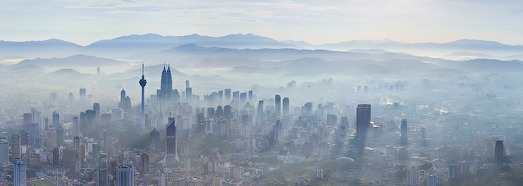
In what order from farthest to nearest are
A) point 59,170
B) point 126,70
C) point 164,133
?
point 126,70 → point 164,133 → point 59,170

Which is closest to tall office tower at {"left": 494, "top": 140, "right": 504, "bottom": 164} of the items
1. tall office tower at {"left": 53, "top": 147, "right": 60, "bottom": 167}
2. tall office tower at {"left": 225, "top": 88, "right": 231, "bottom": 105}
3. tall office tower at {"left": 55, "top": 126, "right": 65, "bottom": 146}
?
tall office tower at {"left": 53, "top": 147, "right": 60, "bottom": 167}

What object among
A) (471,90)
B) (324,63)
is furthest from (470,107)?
(324,63)

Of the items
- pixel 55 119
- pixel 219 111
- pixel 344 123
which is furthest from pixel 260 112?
pixel 55 119

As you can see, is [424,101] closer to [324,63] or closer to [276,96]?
[276,96]

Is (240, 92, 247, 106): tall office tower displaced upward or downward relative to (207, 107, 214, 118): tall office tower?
upward

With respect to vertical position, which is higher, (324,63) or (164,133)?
(324,63)

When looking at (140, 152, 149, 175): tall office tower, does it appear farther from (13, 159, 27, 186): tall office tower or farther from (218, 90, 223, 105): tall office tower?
(218, 90, 223, 105): tall office tower
